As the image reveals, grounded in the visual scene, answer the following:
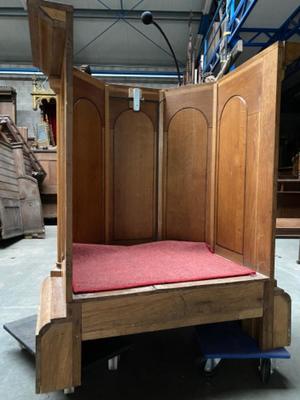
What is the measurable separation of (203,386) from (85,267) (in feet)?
2.38

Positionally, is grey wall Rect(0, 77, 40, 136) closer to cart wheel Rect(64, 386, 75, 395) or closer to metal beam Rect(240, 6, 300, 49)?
metal beam Rect(240, 6, 300, 49)

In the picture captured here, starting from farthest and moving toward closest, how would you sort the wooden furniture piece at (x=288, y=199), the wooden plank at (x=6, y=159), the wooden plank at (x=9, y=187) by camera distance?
1. the wooden furniture piece at (x=288, y=199)
2. the wooden plank at (x=6, y=159)
3. the wooden plank at (x=9, y=187)

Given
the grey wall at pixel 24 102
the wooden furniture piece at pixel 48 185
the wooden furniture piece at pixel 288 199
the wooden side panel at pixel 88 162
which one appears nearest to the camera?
the wooden side panel at pixel 88 162

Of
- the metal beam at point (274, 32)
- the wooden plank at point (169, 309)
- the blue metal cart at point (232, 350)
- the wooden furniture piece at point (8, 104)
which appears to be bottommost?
the blue metal cart at point (232, 350)

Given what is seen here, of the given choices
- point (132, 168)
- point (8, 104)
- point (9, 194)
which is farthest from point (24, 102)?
point (132, 168)

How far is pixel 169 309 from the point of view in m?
1.38

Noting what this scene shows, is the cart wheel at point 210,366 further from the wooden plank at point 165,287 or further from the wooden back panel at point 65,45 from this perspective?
the wooden back panel at point 65,45

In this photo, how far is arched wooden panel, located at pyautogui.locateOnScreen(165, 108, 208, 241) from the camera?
216 centimetres

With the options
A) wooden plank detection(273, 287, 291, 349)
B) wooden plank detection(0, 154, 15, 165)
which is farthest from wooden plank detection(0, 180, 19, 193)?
wooden plank detection(273, 287, 291, 349)

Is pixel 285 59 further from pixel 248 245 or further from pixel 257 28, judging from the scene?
pixel 257 28

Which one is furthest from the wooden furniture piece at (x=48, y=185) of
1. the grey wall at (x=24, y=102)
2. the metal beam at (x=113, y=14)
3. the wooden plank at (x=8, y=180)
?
the metal beam at (x=113, y=14)

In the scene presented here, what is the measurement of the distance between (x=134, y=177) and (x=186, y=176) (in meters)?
0.33

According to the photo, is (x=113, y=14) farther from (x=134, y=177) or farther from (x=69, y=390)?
(x=69, y=390)

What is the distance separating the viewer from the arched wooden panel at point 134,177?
218 cm
